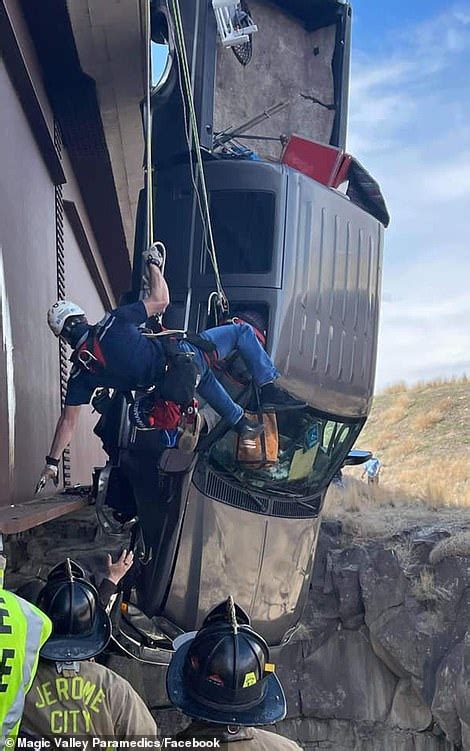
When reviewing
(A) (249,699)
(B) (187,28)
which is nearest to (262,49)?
(B) (187,28)

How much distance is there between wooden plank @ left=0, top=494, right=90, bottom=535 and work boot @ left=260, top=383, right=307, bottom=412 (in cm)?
150

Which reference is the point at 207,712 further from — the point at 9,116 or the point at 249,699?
the point at 9,116

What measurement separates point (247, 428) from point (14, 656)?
3.39m

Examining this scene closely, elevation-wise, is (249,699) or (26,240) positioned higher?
(26,240)

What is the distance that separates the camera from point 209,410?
5953mm

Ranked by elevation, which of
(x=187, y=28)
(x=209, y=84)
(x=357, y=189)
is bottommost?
(x=357, y=189)

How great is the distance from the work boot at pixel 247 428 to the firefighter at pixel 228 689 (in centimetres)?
214

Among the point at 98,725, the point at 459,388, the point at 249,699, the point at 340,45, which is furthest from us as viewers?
the point at 459,388

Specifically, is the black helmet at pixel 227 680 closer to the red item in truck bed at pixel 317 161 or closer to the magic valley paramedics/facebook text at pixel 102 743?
the magic valley paramedics/facebook text at pixel 102 743

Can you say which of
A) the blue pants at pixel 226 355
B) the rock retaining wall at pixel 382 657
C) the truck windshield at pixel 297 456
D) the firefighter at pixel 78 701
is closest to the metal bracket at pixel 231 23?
the blue pants at pixel 226 355

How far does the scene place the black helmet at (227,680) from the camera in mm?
3658

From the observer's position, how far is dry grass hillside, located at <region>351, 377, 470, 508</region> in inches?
1110

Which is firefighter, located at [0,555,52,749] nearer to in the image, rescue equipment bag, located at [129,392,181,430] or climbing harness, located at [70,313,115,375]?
climbing harness, located at [70,313,115,375]

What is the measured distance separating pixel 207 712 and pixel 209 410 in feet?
8.47
